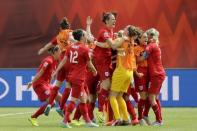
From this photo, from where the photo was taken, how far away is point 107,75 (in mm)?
17234

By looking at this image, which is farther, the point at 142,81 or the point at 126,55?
the point at 142,81

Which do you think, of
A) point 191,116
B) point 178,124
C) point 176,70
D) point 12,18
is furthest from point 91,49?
point 12,18

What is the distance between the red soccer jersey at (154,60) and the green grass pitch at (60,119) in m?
1.08

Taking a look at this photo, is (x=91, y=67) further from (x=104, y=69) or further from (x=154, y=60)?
(x=154, y=60)

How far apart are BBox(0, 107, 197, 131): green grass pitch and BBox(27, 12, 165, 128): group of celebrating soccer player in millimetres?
400

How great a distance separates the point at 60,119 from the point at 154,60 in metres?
3.15

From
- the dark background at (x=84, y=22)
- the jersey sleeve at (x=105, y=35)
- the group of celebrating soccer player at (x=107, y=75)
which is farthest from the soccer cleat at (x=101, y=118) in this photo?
the dark background at (x=84, y=22)

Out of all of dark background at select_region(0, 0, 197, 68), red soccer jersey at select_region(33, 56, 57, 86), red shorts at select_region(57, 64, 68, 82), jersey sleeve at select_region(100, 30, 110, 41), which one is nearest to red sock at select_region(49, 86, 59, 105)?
red shorts at select_region(57, 64, 68, 82)

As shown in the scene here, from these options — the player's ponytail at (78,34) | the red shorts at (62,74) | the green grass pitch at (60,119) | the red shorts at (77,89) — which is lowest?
the green grass pitch at (60,119)

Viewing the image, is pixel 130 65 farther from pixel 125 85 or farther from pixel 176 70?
pixel 176 70

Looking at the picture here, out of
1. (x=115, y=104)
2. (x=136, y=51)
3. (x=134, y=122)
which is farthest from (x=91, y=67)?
(x=134, y=122)

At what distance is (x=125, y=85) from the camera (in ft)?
55.7

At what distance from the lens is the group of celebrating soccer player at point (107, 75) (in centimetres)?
1666

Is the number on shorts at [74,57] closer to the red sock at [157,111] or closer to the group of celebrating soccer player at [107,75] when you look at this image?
the group of celebrating soccer player at [107,75]
